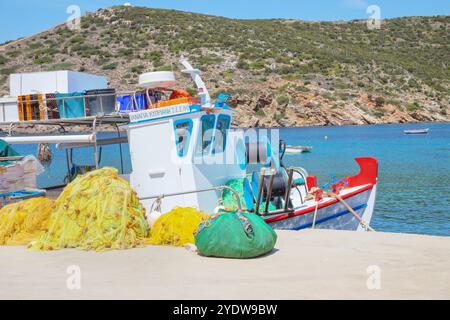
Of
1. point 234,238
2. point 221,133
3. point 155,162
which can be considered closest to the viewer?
point 234,238

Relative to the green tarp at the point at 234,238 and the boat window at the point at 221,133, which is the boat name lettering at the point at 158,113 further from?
the green tarp at the point at 234,238

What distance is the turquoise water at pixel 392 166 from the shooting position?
1659 cm

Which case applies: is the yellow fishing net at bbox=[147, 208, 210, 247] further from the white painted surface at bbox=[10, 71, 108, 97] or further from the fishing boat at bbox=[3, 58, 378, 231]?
the white painted surface at bbox=[10, 71, 108, 97]

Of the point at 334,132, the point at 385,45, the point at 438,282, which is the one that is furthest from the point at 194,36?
the point at 438,282

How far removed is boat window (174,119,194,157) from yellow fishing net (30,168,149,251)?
211 cm

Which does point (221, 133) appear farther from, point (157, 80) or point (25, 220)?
point (25, 220)

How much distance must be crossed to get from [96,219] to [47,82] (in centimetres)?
525

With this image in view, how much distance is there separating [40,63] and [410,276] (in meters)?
67.1

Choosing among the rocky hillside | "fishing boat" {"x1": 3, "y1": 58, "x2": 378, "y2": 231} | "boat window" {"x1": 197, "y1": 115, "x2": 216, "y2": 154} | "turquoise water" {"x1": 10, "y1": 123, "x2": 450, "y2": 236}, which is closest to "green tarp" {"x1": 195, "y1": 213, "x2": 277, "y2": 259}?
"fishing boat" {"x1": 3, "y1": 58, "x2": 378, "y2": 231}

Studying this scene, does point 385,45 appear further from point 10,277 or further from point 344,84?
point 10,277

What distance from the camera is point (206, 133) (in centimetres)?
977

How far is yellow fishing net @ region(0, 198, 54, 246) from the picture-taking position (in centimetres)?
799

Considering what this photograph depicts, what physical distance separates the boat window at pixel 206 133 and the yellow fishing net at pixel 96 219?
2382 mm

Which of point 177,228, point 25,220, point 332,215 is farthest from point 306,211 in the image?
point 25,220
